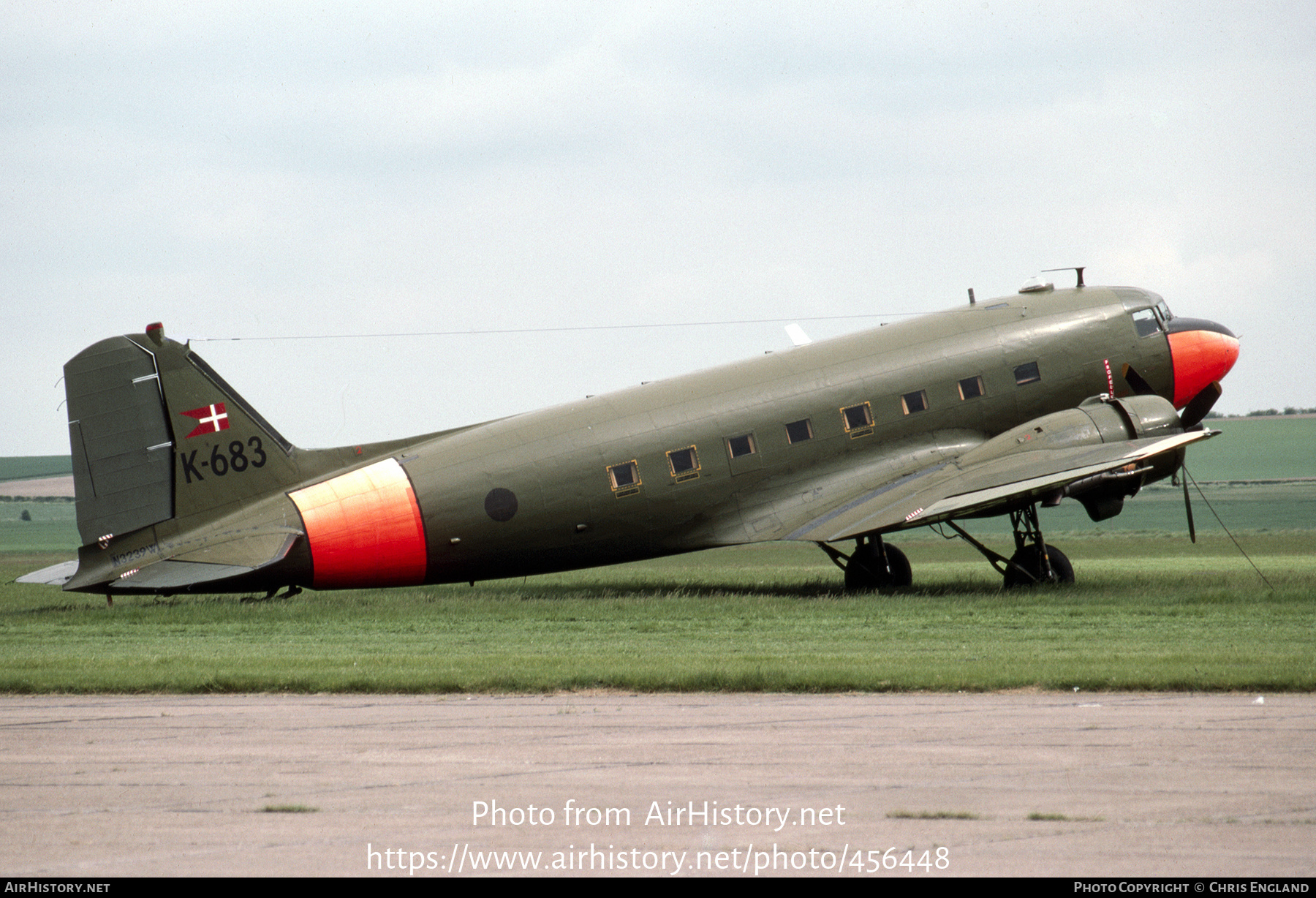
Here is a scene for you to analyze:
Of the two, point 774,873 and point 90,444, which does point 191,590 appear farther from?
point 774,873

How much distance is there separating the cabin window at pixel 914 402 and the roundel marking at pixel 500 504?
29.6 feet

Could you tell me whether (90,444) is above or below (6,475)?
above

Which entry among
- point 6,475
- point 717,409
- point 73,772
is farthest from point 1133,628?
point 6,475

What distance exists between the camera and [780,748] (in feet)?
39.9

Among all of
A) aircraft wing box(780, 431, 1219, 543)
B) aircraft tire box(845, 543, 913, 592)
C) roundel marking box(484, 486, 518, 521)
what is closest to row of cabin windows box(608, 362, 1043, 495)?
aircraft wing box(780, 431, 1219, 543)

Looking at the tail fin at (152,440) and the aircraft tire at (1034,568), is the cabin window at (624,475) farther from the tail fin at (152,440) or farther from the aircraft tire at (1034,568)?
the aircraft tire at (1034,568)

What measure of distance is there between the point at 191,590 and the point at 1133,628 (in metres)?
17.6

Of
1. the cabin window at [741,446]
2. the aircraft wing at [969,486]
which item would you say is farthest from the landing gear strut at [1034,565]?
the cabin window at [741,446]

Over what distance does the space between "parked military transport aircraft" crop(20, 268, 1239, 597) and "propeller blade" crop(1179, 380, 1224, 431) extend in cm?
8

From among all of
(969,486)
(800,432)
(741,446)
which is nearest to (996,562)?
(969,486)

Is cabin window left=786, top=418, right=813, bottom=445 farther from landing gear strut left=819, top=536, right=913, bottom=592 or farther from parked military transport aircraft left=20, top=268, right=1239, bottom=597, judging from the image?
landing gear strut left=819, top=536, right=913, bottom=592

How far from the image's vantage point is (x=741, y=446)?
2906 cm

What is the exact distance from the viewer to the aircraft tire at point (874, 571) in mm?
29766

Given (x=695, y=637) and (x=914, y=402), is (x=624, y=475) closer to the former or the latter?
(x=914, y=402)
